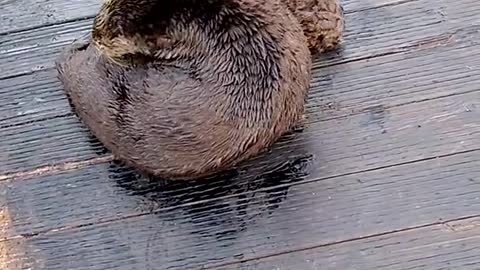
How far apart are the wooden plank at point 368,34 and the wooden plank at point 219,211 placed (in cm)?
41

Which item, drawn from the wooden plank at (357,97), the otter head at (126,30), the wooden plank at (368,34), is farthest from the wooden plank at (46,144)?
the otter head at (126,30)

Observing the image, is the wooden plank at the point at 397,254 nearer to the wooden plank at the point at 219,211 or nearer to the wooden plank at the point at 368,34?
the wooden plank at the point at 219,211

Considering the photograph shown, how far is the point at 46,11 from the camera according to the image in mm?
3000

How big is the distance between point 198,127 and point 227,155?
0.13 metres

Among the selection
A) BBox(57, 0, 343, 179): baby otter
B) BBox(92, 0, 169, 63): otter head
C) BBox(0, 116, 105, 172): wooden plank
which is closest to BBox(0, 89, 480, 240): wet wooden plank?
BBox(0, 116, 105, 172): wooden plank

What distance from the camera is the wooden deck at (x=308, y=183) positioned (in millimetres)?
2605

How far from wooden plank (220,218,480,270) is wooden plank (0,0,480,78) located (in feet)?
2.03

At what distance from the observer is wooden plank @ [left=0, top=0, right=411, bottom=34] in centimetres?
298

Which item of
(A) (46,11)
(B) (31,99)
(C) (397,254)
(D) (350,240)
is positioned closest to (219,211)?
(D) (350,240)

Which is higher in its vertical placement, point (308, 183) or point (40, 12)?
point (40, 12)

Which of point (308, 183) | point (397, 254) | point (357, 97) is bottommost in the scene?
point (397, 254)

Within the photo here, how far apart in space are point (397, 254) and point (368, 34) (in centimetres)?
75

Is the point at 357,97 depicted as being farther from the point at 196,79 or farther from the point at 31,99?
the point at 31,99

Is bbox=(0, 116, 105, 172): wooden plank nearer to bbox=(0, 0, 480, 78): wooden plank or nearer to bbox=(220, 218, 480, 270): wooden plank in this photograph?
bbox=(0, 0, 480, 78): wooden plank
